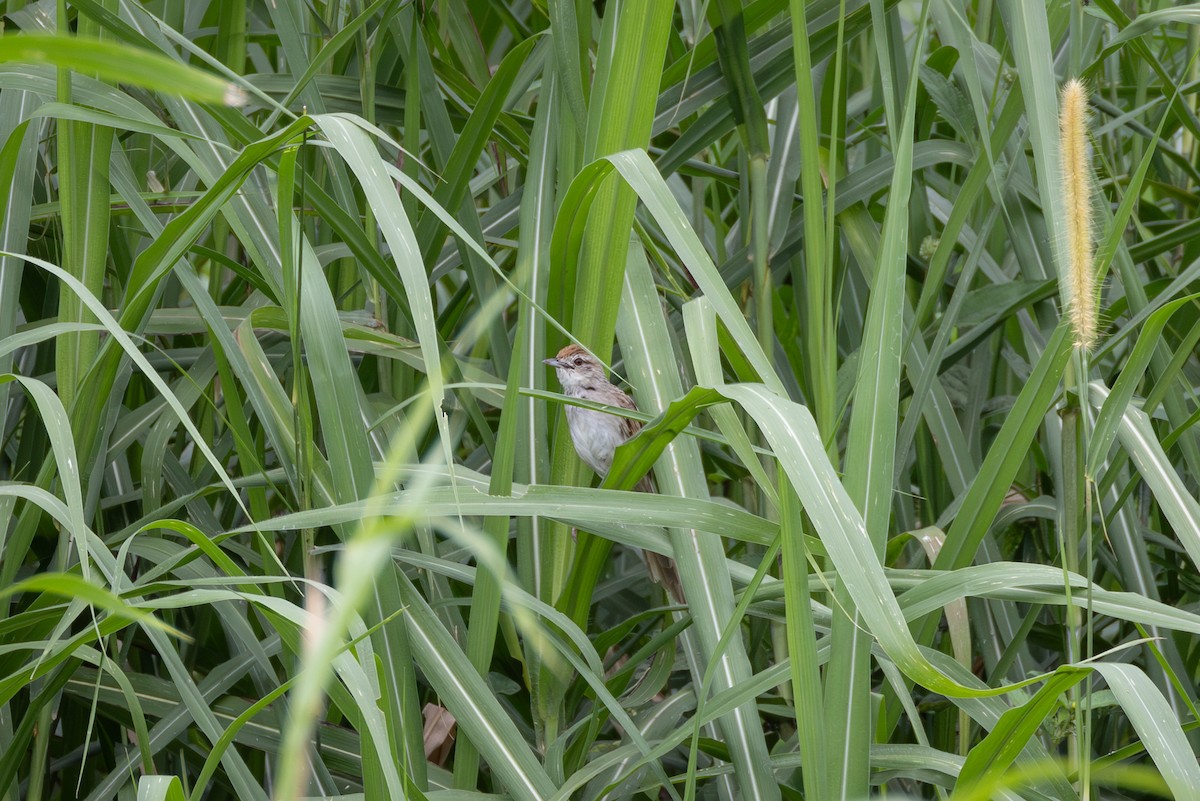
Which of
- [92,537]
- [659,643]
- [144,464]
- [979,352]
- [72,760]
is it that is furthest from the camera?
[979,352]

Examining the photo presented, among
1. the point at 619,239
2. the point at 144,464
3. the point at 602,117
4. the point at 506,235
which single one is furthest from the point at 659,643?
the point at 506,235

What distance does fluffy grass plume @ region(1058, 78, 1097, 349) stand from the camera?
3.92 ft

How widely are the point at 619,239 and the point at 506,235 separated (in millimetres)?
923

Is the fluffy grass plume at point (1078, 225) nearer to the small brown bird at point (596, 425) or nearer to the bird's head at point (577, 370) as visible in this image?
the small brown bird at point (596, 425)

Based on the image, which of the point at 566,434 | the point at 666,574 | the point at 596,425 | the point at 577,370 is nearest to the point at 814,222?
the point at 566,434

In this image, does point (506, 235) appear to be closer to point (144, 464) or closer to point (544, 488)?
point (144, 464)

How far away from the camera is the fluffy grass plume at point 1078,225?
1194mm

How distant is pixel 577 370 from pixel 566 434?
912 mm

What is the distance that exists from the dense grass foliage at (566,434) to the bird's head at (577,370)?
0.22 meters

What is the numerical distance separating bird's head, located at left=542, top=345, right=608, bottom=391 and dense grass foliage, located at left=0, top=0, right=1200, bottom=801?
221mm

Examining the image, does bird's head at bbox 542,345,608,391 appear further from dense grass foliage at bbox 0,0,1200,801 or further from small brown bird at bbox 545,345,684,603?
dense grass foliage at bbox 0,0,1200,801

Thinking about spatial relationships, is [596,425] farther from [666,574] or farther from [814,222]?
[814,222]

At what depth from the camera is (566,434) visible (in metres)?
1.95

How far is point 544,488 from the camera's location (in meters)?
1.45
